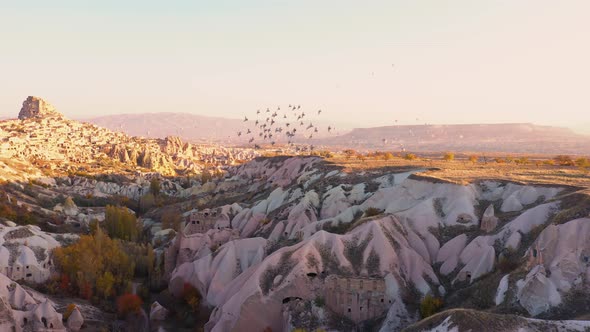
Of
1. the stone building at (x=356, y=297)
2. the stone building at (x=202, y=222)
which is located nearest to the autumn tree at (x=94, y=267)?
the stone building at (x=202, y=222)

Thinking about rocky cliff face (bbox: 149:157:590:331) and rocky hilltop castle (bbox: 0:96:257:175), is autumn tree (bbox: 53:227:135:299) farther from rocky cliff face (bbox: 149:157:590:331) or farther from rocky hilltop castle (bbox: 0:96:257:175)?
rocky hilltop castle (bbox: 0:96:257:175)

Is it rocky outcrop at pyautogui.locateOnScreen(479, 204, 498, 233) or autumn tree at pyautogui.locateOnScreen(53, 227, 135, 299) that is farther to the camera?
autumn tree at pyautogui.locateOnScreen(53, 227, 135, 299)

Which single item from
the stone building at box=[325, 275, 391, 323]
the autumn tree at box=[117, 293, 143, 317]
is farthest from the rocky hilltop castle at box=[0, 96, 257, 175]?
the stone building at box=[325, 275, 391, 323]

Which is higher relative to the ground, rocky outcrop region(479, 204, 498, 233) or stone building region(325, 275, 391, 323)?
rocky outcrop region(479, 204, 498, 233)

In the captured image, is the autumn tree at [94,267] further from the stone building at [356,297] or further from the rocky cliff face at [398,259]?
the stone building at [356,297]

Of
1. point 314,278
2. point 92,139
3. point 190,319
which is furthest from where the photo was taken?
point 92,139

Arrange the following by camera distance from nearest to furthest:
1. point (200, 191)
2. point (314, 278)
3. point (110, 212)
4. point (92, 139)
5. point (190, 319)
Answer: point (314, 278)
point (190, 319)
point (110, 212)
point (200, 191)
point (92, 139)

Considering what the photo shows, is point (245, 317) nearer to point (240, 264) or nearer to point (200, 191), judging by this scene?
point (240, 264)

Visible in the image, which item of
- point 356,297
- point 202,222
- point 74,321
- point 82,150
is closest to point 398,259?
point 356,297

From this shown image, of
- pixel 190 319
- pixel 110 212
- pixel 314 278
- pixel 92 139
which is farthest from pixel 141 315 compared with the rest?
pixel 92 139
